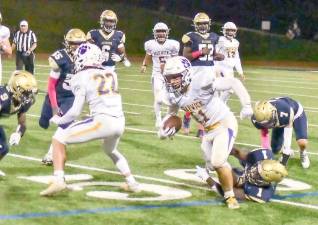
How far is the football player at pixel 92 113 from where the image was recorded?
23.6 feet

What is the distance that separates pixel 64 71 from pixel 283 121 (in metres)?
2.61

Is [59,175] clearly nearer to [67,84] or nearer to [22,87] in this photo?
[22,87]

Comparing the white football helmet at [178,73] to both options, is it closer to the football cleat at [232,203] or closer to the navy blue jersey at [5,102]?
the football cleat at [232,203]

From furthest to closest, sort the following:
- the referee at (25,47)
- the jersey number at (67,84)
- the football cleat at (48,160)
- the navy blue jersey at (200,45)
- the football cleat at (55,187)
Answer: the referee at (25,47), the navy blue jersey at (200,45), the football cleat at (48,160), the jersey number at (67,84), the football cleat at (55,187)

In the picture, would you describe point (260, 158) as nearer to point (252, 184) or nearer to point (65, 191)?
point (252, 184)

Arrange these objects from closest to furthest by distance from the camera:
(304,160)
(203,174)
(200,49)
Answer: (203,174), (304,160), (200,49)

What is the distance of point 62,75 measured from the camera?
8875 millimetres

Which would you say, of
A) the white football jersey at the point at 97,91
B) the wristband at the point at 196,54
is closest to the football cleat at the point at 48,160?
the white football jersey at the point at 97,91

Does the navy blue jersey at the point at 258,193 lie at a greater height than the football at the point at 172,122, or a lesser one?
lesser

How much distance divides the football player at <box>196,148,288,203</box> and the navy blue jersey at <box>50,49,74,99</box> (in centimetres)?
205

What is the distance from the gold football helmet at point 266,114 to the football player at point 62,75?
84.2 inches

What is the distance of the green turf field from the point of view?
670 centimetres

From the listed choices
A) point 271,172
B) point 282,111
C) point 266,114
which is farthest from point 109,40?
point 271,172

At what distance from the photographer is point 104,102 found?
7250mm
